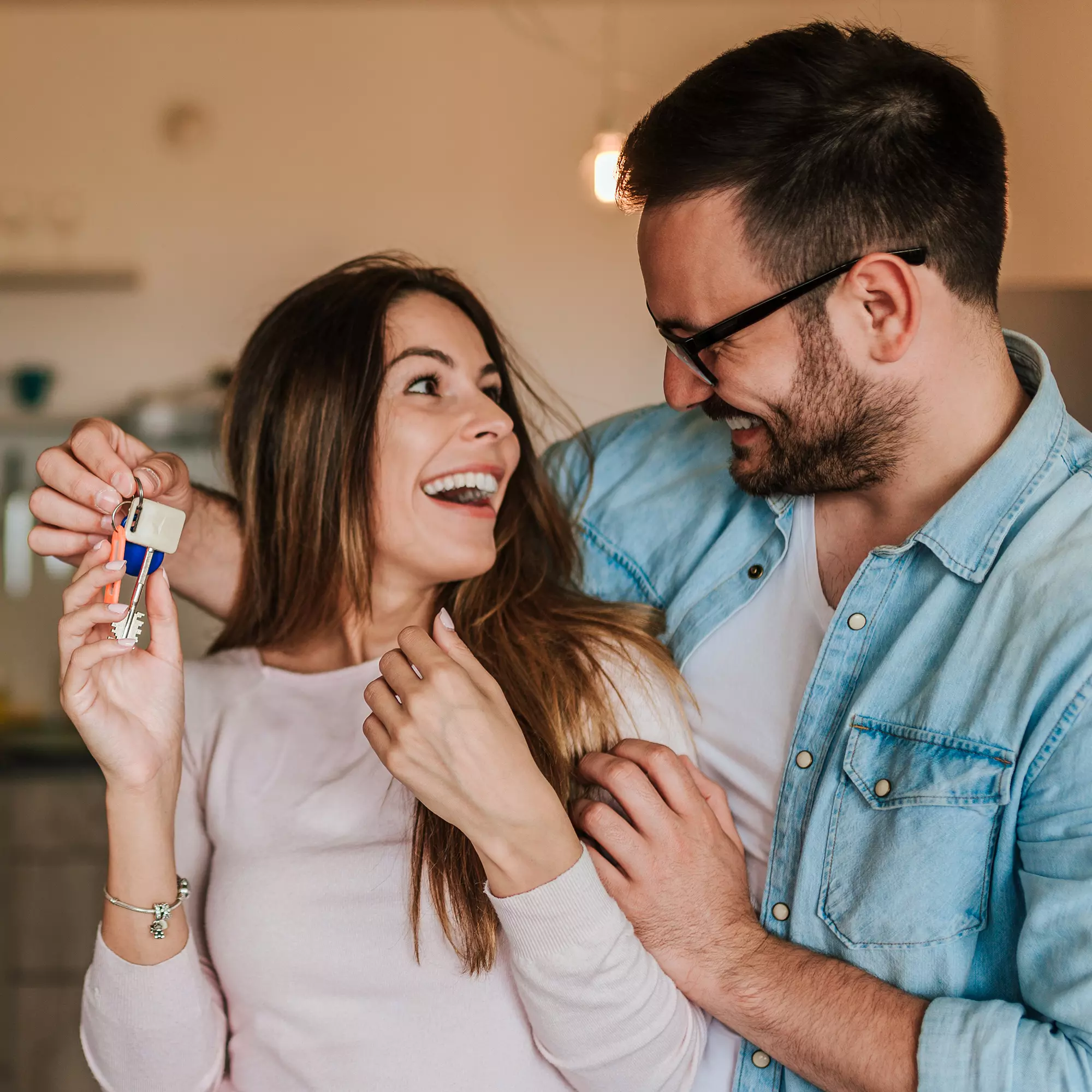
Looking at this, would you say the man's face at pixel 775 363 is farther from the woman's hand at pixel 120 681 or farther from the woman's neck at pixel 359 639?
the woman's hand at pixel 120 681

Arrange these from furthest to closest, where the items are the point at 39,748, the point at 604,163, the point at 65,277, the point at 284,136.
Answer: the point at 284,136, the point at 65,277, the point at 39,748, the point at 604,163

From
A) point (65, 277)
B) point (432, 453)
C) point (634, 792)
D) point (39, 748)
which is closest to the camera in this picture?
point (634, 792)

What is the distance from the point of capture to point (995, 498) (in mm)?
1345

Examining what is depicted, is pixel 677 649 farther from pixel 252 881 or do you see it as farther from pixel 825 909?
pixel 252 881

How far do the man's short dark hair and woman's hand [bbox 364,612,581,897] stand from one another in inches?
25.8

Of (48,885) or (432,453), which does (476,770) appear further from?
(48,885)

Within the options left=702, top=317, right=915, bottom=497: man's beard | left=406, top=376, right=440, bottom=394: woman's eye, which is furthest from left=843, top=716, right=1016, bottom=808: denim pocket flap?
left=406, top=376, right=440, bottom=394: woman's eye

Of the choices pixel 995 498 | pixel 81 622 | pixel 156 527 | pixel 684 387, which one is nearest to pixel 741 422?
pixel 684 387

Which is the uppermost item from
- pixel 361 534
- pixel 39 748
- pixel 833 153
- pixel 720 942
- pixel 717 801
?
pixel 833 153

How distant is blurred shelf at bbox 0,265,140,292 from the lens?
4.13 meters

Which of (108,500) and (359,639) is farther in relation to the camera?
(359,639)

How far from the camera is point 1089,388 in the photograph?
189 centimetres

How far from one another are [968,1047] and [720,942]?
0.29 m

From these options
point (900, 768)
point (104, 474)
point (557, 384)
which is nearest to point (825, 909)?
point (900, 768)
